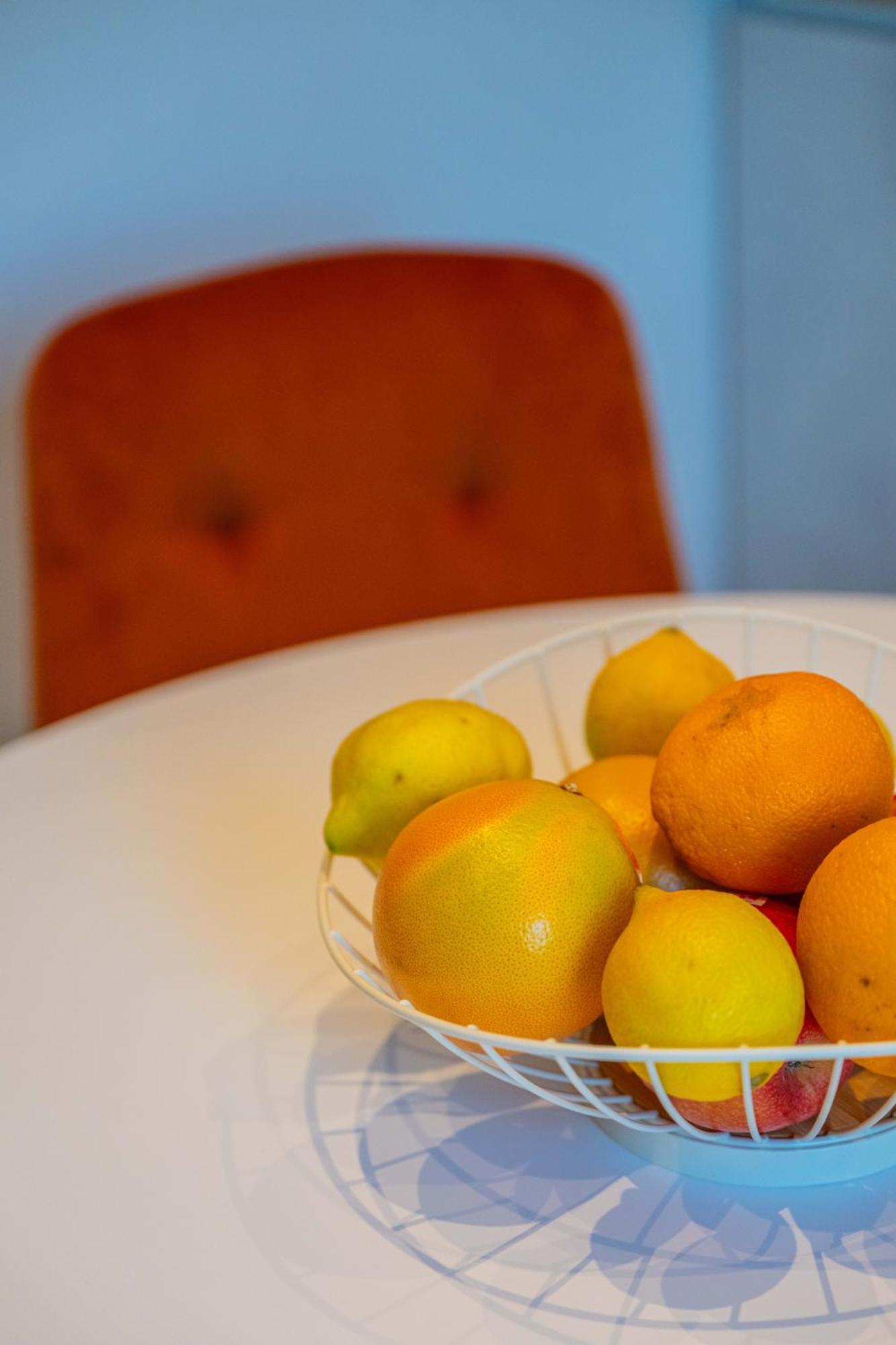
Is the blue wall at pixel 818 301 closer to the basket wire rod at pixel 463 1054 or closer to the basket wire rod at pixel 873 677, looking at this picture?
the basket wire rod at pixel 873 677

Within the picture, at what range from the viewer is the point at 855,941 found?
0.40 m

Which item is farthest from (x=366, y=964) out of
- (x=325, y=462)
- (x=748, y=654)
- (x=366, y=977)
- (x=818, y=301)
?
(x=818, y=301)

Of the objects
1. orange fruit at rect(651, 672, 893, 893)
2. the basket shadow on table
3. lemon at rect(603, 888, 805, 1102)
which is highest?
orange fruit at rect(651, 672, 893, 893)

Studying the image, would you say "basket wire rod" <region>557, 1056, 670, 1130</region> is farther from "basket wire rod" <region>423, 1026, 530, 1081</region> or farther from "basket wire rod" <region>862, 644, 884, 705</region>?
"basket wire rod" <region>862, 644, 884, 705</region>

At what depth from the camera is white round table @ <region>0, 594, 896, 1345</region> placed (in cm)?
42

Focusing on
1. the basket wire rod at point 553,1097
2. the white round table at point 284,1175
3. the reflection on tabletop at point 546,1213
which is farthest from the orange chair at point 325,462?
the basket wire rod at point 553,1097

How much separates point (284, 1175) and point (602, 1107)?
125 mm

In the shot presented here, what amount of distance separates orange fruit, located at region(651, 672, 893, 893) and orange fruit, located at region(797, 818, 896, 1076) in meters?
0.03

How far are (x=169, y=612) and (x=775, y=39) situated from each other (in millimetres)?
1143

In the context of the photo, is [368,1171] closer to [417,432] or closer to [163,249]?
[417,432]

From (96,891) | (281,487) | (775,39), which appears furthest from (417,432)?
(775,39)

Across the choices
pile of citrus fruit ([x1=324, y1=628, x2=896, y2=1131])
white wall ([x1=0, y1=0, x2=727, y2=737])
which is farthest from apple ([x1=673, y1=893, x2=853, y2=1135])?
white wall ([x1=0, y1=0, x2=727, y2=737])

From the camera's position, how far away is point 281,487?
1.28m

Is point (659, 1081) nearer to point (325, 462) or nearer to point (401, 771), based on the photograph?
point (401, 771)
